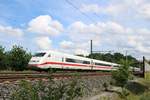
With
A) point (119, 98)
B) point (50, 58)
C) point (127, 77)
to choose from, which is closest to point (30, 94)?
point (119, 98)

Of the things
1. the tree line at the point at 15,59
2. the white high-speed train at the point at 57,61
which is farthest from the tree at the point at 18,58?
the white high-speed train at the point at 57,61

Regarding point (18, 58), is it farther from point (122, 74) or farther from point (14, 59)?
point (122, 74)

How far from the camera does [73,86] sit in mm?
8867

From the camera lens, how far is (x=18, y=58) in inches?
2103

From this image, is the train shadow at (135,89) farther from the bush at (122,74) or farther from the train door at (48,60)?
the train door at (48,60)

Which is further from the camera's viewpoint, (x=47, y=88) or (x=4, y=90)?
(x=4, y=90)

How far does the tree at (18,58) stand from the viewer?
51.6 meters

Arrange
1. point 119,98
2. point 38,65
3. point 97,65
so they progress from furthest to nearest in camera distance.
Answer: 1. point 97,65
2. point 38,65
3. point 119,98

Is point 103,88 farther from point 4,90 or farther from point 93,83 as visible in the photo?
point 4,90

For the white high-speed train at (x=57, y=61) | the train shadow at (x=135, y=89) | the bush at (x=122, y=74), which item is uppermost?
the white high-speed train at (x=57, y=61)

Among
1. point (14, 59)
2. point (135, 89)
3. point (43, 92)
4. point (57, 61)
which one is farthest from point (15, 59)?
point (43, 92)

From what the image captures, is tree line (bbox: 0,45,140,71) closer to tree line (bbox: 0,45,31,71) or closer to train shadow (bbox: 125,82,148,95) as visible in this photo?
tree line (bbox: 0,45,31,71)

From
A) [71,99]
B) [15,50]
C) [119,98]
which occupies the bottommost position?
[119,98]

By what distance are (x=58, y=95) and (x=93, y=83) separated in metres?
21.1
